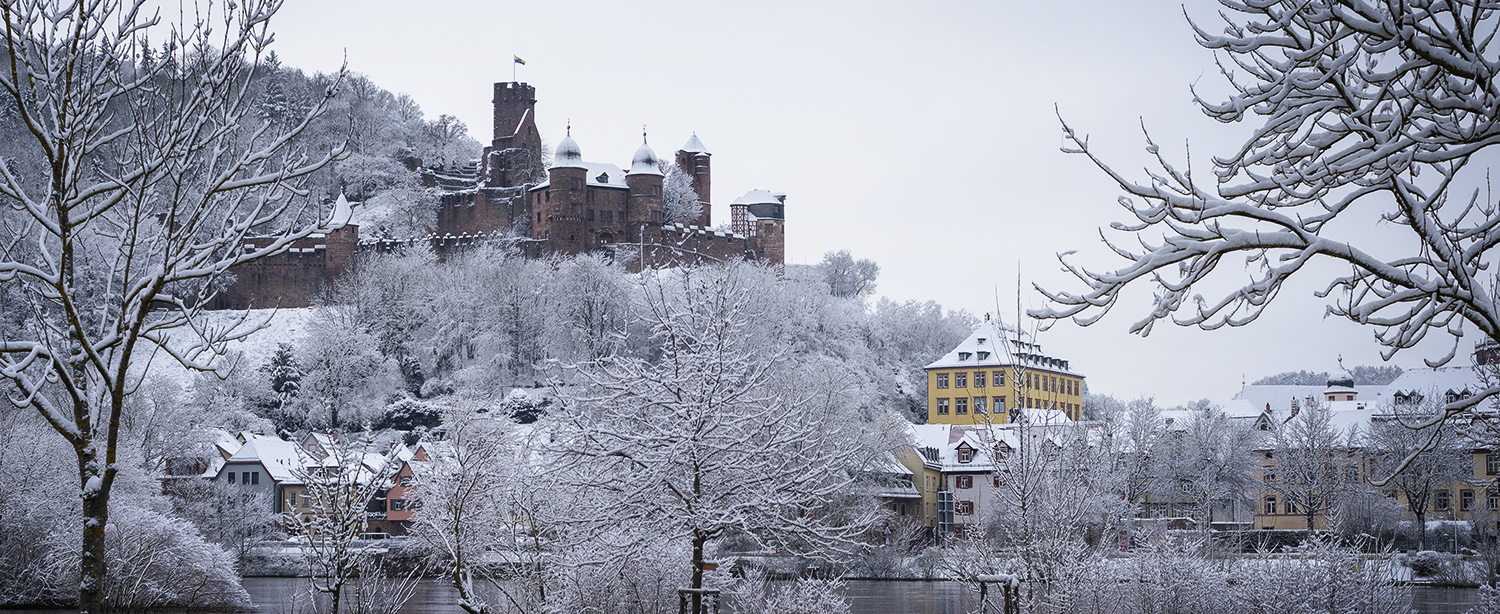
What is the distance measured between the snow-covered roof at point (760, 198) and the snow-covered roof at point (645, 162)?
729 cm

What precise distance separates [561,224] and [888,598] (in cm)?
4752

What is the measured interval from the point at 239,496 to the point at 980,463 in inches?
1134

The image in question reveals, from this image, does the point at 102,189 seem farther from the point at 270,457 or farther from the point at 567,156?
Result: the point at 567,156

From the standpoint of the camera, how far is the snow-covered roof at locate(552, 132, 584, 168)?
7738cm

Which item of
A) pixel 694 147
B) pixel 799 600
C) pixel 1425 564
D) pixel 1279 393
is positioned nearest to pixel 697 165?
pixel 694 147

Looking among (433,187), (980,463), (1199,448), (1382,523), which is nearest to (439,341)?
(433,187)

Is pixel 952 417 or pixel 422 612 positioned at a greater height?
pixel 952 417

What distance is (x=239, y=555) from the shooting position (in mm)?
40875

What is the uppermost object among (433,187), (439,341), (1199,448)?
(433,187)

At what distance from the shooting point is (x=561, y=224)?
76875mm

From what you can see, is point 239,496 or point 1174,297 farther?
point 239,496

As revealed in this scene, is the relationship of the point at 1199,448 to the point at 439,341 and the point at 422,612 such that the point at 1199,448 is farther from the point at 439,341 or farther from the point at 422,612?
the point at 439,341

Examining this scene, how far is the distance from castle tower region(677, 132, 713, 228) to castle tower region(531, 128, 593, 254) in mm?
9529

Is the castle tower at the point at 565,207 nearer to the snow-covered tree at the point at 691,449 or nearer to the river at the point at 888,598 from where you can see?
the river at the point at 888,598
